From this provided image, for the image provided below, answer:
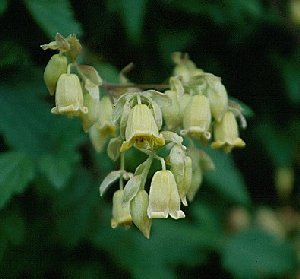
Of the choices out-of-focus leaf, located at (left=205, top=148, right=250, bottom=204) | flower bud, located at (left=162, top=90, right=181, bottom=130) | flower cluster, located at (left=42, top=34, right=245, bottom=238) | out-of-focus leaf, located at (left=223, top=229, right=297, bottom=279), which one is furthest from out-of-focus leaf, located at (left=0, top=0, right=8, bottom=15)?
out-of-focus leaf, located at (left=223, top=229, right=297, bottom=279)

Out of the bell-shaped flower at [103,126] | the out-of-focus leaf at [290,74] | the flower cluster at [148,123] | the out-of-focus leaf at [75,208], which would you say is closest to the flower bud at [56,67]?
the flower cluster at [148,123]

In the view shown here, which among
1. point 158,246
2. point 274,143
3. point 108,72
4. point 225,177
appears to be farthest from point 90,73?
point 274,143

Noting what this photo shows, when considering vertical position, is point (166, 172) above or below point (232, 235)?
above

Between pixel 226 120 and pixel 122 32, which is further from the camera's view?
pixel 122 32

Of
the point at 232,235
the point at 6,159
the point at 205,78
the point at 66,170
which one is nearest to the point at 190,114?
the point at 205,78

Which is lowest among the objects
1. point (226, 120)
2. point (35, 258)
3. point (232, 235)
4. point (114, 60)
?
point (232, 235)

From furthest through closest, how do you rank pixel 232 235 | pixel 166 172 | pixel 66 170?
pixel 232 235
pixel 66 170
pixel 166 172

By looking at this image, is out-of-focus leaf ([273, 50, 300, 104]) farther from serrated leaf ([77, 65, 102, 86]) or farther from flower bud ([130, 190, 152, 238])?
flower bud ([130, 190, 152, 238])

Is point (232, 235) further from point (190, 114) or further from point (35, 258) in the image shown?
point (190, 114)
